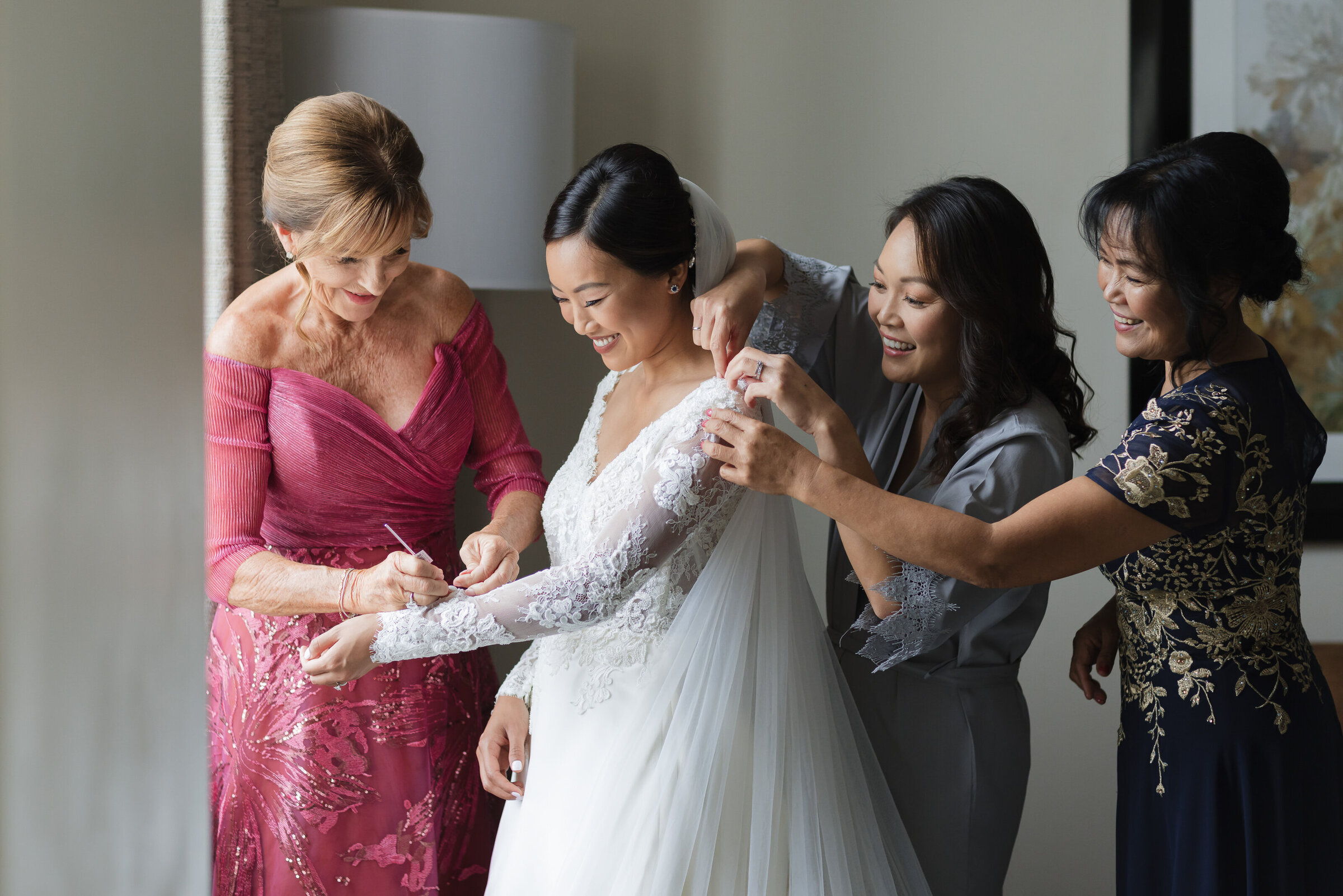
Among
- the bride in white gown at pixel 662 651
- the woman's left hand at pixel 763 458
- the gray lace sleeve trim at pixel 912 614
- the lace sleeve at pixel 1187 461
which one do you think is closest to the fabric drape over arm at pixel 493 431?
the bride in white gown at pixel 662 651

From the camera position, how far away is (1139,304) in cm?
128

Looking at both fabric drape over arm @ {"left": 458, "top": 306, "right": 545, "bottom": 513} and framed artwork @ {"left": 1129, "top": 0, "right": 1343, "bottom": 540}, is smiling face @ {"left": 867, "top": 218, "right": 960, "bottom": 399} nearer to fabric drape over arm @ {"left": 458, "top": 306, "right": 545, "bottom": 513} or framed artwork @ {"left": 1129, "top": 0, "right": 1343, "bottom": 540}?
fabric drape over arm @ {"left": 458, "top": 306, "right": 545, "bottom": 513}

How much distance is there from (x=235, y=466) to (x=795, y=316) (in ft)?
3.00

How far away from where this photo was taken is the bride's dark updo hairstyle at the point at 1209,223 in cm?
124

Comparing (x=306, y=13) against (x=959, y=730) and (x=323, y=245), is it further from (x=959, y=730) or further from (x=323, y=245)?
(x=959, y=730)

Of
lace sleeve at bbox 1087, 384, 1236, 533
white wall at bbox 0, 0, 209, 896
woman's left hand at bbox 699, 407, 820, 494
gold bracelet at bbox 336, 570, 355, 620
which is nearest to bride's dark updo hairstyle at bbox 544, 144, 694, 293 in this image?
woman's left hand at bbox 699, 407, 820, 494

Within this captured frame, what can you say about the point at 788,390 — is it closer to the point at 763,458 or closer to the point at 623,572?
the point at 763,458

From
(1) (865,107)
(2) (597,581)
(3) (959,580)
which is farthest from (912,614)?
(1) (865,107)

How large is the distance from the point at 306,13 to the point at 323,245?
32.8 inches

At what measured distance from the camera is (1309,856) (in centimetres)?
133

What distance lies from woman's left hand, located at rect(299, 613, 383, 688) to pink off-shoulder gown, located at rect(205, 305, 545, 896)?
0.42ft

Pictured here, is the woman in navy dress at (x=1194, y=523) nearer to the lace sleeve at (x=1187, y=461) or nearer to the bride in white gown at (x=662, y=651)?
the lace sleeve at (x=1187, y=461)

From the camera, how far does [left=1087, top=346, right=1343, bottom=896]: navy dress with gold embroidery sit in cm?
123

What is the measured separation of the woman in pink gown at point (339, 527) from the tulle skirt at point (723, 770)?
0.17 meters
